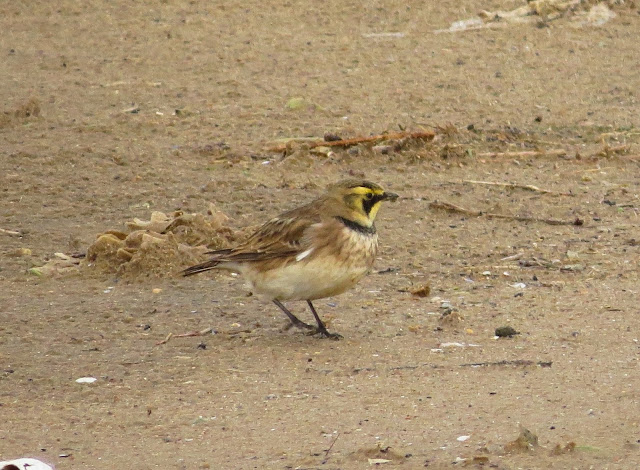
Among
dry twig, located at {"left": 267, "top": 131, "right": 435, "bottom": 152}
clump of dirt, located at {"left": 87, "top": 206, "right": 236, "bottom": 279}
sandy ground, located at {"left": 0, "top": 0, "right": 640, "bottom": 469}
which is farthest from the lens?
dry twig, located at {"left": 267, "top": 131, "right": 435, "bottom": 152}

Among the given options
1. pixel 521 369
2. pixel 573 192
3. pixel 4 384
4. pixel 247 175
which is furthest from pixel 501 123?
pixel 4 384

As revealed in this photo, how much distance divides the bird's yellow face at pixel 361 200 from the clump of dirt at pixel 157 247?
1.56m

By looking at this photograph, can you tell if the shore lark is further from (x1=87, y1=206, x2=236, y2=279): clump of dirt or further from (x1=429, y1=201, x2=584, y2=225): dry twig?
(x1=429, y1=201, x2=584, y2=225): dry twig

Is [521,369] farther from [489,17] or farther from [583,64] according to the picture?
[489,17]

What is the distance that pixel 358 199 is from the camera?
7328mm

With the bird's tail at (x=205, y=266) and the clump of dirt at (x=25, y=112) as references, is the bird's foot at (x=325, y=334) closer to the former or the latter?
the bird's tail at (x=205, y=266)

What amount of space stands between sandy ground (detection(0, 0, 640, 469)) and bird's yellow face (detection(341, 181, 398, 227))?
672mm

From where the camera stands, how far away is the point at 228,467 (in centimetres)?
541

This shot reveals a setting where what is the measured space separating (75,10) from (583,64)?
5.96 m

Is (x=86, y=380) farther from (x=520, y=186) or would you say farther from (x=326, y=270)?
(x=520, y=186)

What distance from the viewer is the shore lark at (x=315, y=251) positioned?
23.2ft

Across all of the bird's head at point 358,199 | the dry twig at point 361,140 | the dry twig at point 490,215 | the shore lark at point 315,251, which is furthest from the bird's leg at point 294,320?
the dry twig at point 361,140

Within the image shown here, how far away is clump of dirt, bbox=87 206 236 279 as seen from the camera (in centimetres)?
848

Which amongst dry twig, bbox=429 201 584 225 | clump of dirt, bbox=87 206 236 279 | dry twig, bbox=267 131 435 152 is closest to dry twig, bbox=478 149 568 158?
dry twig, bbox=267 131 435 152
